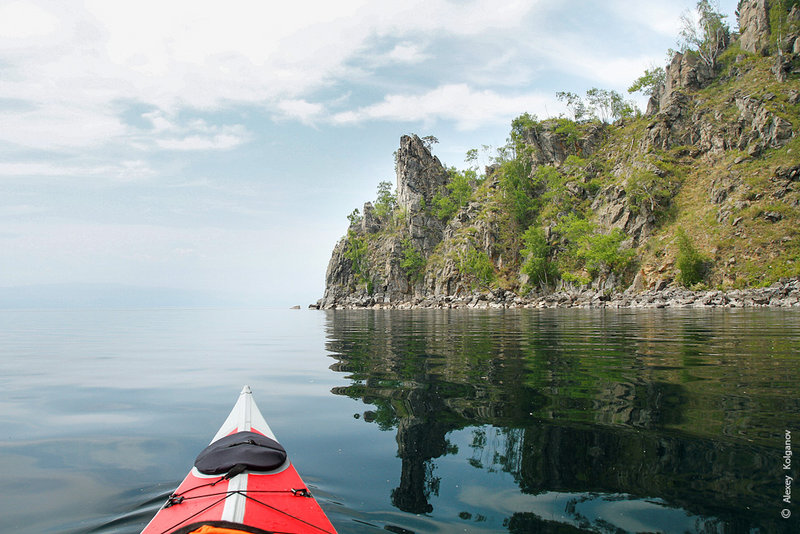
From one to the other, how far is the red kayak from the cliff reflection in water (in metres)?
1.07

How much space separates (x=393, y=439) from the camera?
5.65 meters

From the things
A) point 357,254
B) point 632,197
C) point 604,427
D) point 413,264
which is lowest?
point 604,427

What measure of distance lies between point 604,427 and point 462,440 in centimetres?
197

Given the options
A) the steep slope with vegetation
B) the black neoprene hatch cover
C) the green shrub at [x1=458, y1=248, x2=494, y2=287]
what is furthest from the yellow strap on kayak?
the green shrub at [x1=458, y1=248, x2=494, y2=287]

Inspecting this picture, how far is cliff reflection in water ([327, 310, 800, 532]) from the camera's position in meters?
3.67

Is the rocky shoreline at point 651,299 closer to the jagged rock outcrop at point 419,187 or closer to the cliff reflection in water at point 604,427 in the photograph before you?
the jagged rock outcrop at point 419,187

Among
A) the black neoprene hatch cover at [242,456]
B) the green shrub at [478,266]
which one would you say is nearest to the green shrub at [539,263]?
the green shrub at [478,266]

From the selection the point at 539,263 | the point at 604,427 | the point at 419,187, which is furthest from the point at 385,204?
the point at 604,427

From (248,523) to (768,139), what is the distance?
7736cm

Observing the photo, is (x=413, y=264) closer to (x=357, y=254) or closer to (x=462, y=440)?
(x=357, y=254)

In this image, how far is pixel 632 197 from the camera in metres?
66.1

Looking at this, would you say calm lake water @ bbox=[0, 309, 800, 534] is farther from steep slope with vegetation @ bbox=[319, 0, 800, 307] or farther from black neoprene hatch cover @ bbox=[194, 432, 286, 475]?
steep slope with vegetation @ bbox=[319, 0, 800, 307]

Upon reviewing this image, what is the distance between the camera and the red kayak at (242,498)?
107 inches

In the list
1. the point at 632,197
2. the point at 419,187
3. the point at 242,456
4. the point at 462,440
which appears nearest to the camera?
the point at 242,456
